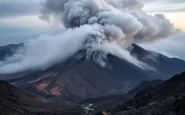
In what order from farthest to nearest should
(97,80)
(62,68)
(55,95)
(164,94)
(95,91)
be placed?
(62,68) < (97,80) < (95,91) < (55,95) < (164,94)

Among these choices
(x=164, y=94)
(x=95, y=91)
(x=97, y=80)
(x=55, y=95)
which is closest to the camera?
(x=164, y=94)

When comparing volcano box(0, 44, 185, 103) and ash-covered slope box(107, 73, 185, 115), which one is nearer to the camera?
ash-covered slope box(107, 73, 185, 115)

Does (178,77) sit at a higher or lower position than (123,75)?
lower

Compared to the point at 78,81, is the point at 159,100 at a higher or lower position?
lower

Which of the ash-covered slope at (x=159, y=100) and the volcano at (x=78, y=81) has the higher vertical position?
the volcano at (x=78, y=81)

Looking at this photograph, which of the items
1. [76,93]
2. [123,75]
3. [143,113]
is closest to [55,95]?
[76,93]

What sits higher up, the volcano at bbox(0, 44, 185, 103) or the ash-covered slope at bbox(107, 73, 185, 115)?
the volcano at bbox(0, 44, 185, 103)

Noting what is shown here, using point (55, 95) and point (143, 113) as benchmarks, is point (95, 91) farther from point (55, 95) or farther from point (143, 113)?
point (143, 113)

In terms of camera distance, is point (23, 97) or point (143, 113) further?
point (23, 97)

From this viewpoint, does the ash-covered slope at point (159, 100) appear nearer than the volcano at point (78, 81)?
Yes

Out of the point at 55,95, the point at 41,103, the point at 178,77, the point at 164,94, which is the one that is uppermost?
the point at 55,95

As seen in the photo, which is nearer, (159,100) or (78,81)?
(159,100)
